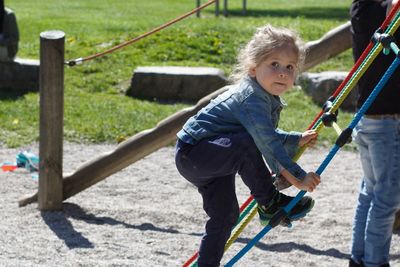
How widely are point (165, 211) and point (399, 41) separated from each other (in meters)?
2.52

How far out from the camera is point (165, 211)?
6254mm

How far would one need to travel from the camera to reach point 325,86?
9.59 meters

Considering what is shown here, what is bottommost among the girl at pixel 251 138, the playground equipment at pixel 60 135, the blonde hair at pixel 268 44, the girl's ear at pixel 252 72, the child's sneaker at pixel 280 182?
the playground equipment at pixel 60 135

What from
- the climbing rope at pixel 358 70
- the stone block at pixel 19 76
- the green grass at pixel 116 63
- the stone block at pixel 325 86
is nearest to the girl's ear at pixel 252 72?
the climbing rope at pixel 358 70

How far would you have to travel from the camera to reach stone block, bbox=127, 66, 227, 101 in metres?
9.80

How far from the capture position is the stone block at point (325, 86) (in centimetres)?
945

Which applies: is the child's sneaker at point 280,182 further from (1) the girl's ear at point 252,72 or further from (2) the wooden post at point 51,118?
(2) the wooden post at point 51,118

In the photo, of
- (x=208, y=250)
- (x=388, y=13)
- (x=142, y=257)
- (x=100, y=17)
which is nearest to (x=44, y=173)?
(x=142, y=257)

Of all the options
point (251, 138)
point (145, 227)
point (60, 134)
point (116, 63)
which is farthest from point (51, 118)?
point (116, 63)

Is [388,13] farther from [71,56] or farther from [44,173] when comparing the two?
[71,56]

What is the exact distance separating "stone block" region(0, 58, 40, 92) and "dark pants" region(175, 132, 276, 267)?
639cm

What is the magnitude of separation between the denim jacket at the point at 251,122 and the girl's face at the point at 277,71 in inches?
1.2

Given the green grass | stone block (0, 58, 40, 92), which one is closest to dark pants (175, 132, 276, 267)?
the green grass

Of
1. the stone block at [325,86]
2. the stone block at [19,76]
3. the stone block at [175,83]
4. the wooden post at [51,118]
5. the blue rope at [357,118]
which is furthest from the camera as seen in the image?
the stone block at [19,76]
